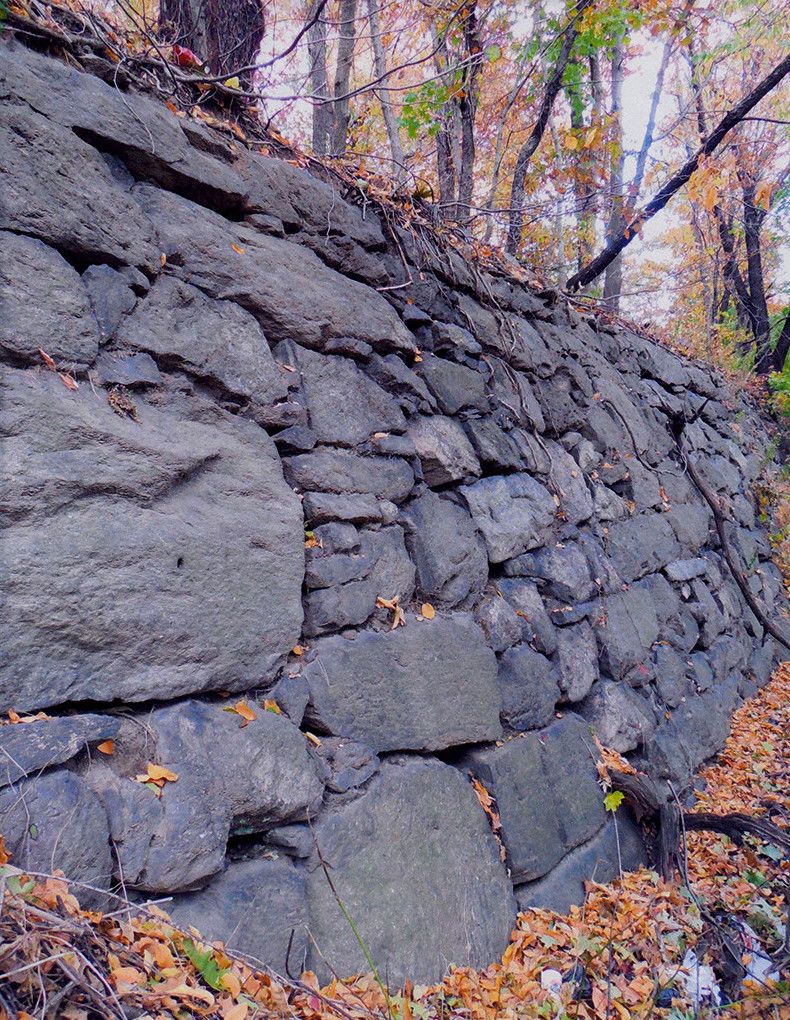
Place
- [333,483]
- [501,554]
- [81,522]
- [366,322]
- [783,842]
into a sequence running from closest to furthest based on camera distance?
[81,522] → [333,483] → [783,842] → [366,322] → [501,554]

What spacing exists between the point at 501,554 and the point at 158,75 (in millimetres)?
2656

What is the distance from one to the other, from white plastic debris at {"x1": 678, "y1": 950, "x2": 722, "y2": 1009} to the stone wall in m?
0.54

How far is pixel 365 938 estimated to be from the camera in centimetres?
213

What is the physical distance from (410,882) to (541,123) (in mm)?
6483

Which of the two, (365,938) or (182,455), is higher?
(182,455)

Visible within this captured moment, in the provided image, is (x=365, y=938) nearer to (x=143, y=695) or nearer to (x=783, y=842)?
(x=143, y=695)

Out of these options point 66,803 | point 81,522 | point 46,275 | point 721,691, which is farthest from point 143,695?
point 721,691

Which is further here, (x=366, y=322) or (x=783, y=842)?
(x=366, y=322)

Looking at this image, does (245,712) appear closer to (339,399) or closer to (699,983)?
(339,399)

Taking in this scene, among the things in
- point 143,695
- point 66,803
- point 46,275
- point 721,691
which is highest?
point 46,275

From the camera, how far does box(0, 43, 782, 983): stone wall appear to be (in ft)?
6.07

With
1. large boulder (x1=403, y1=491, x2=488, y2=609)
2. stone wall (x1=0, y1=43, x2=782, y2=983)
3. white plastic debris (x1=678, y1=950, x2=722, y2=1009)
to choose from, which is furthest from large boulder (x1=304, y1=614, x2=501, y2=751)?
white plastic debris (x1=678, y1=950, x2=722, y2=1009)

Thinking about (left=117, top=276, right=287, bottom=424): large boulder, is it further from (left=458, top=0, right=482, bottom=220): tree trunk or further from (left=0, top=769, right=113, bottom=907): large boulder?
(left=458, top=0, right=482, bottom=220): tree trunk

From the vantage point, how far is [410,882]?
231cm
